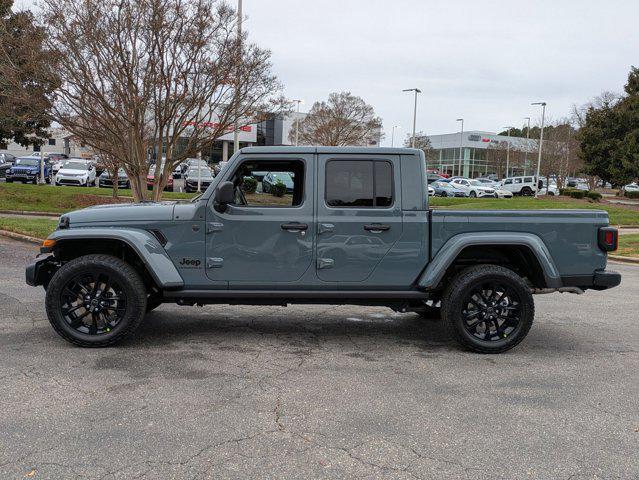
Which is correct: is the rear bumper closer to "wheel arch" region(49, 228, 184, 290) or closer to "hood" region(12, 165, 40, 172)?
"wheel arch" region(49, 228, 184, 290)

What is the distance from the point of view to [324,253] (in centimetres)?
538

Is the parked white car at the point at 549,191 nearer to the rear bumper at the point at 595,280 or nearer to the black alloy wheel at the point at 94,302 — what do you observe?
the rear bumper at the point at 595,280

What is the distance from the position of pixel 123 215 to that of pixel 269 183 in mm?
1411

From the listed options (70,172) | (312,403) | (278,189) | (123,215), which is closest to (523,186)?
(70,172)

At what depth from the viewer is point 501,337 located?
5500mm

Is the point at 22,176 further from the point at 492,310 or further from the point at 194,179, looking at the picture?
→ the point at 492,310

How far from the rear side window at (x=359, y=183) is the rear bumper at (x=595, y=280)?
6.13 ft

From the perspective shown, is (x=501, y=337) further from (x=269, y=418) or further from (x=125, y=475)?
(x=125, y=475)

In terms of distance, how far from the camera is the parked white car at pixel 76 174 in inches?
1259

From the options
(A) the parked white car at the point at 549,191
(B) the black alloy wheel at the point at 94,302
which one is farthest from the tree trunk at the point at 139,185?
(A) the parked white car at the point at 549,191

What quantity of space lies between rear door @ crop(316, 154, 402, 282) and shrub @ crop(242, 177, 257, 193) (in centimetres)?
62

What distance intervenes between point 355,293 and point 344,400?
1369 mm

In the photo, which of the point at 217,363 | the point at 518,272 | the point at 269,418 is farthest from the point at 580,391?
the point at 217,363

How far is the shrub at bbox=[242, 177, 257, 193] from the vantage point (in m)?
5.52
